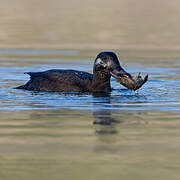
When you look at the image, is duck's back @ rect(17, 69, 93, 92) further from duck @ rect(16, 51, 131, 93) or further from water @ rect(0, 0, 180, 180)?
water @ rect(0, 0, 180, 180)

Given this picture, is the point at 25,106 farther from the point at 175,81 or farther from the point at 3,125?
the point at 175,81

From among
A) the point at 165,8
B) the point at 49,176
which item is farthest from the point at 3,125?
the point at 165,8

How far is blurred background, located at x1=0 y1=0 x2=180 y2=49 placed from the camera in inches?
1023

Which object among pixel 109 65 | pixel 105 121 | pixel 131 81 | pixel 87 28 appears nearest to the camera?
pixel 105 121

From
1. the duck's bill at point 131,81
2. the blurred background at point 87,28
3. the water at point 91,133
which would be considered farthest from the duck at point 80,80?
the blurred background at point 87,28

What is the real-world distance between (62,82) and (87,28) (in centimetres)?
1994

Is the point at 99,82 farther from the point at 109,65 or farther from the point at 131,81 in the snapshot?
the point at 131,81

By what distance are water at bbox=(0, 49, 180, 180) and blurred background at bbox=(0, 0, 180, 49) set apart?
10.2m

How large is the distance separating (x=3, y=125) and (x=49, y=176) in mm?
2971

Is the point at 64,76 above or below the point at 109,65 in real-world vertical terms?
below

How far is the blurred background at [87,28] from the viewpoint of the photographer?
2598 cm

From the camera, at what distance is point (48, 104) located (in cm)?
1194

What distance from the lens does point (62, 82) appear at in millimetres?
13695

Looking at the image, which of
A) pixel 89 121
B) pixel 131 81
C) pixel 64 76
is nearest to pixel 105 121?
pixel 89 121
